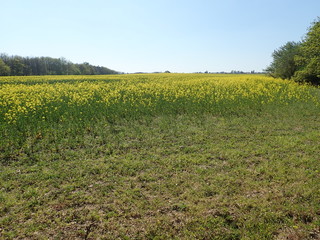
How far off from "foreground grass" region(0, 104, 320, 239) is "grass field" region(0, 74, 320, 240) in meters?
0.02

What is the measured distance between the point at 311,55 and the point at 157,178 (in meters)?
20.6

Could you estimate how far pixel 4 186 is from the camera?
4.89m

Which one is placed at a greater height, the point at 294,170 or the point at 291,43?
the point at 291,43

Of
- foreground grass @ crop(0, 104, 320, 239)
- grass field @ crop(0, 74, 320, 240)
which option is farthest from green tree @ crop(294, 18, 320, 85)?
foreground grass @ crop(0, 104, 320, 239)

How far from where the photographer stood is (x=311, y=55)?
19.6m

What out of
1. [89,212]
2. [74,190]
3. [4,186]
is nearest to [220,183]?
[89,212]

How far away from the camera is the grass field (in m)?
3.65

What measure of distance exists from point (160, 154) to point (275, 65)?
34.9 m

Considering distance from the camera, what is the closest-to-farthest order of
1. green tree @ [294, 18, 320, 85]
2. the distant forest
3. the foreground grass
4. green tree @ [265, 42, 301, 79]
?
1. the foreground grass
2. green tree @ [294, 18, 320, 85]
3. green tree @ [265, 42, 301, 79]
4. the distant forest

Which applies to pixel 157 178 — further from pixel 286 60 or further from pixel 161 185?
pixel 286 60

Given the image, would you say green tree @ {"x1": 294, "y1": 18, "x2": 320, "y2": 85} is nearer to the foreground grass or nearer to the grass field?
the grass field

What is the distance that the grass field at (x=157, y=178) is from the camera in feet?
12.0

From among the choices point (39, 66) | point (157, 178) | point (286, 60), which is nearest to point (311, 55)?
point (286, 60)

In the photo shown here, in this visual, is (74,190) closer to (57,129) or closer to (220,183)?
(220,183)
